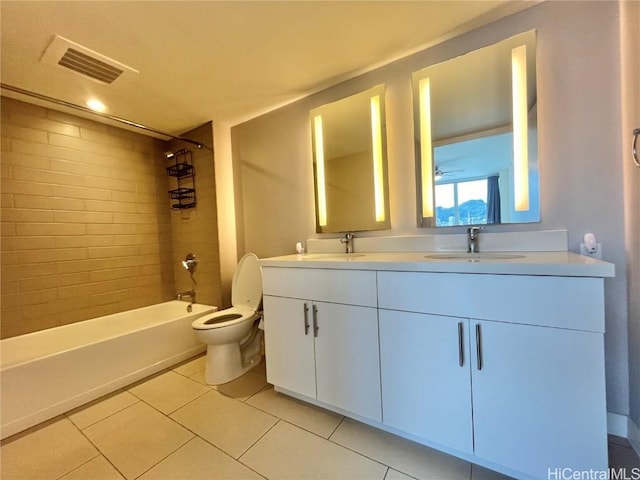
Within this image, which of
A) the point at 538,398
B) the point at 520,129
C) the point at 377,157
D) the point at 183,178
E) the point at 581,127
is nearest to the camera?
the point at 538,398

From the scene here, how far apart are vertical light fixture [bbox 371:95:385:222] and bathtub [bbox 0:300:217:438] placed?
6.05ft

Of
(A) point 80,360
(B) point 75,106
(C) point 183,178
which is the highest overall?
(B) point 75,106

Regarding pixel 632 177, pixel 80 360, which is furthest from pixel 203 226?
pixel 632 177

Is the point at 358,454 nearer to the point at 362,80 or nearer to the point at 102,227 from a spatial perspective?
the point at 362,80

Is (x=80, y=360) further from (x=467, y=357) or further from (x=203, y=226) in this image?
(x=467, y=357)

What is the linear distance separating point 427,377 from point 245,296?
1576mm

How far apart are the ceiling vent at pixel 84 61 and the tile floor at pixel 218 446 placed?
2153mm

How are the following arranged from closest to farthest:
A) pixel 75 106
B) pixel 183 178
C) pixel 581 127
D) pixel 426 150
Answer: pixel 581 127 → pixel 426 150 → pixel 75 106 → pixel 183 178

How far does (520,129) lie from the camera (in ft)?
4.50

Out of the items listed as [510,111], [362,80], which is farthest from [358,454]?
[362,80]

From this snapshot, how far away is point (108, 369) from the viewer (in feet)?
5.94

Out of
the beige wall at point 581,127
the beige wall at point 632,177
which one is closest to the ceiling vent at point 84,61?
the beige wall at point 581,127

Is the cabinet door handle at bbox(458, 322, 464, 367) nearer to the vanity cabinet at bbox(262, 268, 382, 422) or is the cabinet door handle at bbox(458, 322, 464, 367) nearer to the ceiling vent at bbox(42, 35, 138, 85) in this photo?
the vanity cabinet at bbox(262, 268, 382, 422)

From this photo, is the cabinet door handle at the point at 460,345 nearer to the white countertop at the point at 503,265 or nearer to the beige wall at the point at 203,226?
the white countertop at the point at 503,265
